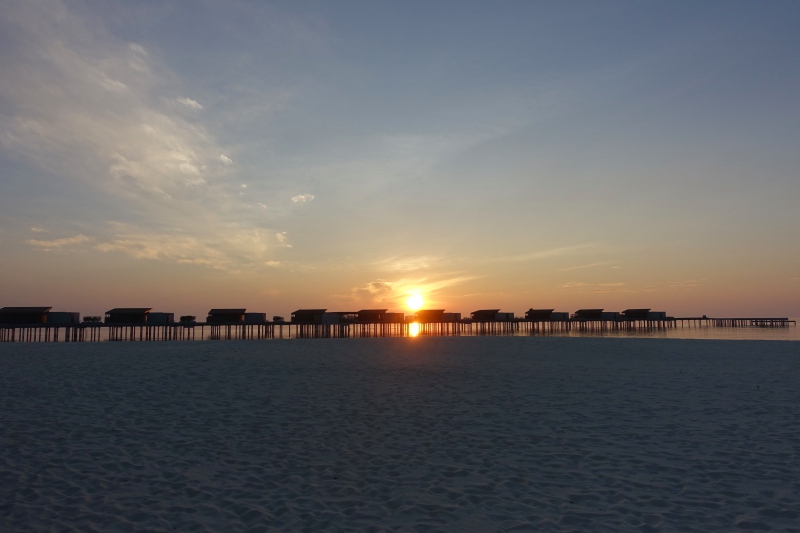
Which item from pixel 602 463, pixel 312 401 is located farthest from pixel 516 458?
pixel 312 401

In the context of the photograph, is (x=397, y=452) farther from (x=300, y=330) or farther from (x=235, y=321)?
(x=300, y=330)

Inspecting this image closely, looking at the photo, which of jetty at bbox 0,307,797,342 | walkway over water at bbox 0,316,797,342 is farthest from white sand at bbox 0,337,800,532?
walkway over water at bbox 0,316,797,342

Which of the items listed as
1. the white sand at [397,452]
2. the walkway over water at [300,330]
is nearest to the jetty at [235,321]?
the walkway over water at [300,330]

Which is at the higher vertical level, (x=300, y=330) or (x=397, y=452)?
(x=300, y=330)

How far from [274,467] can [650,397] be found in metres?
9.52

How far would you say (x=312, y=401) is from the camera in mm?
12461

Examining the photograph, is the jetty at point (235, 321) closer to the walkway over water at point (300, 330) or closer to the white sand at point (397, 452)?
the walkway over water at point (300, 330)

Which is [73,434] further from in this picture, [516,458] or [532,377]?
[532,377]

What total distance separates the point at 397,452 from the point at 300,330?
56.3 m

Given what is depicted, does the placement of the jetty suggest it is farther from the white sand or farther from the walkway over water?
the white sand

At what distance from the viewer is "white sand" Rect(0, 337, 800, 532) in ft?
19.5

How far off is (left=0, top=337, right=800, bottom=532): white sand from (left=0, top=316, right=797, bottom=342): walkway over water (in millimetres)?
40745

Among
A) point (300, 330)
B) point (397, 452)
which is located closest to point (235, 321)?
point (300, 330)

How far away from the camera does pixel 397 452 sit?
8.42 meters
